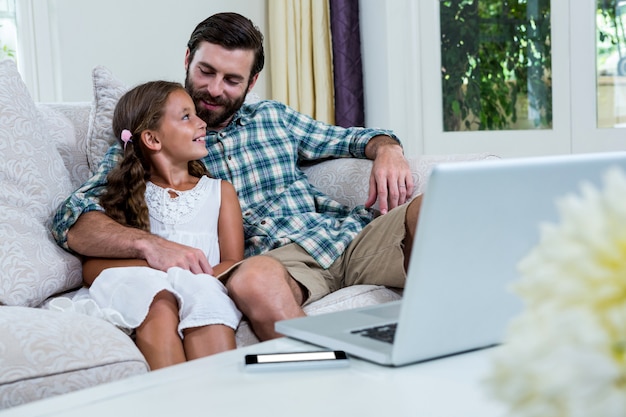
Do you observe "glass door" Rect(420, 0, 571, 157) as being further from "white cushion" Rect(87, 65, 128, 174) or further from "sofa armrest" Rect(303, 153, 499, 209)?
"white cushion" Rect(87, 65, 128, 174)

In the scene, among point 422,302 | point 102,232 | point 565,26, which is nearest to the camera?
point 422,302

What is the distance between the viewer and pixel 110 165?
192 centimetres

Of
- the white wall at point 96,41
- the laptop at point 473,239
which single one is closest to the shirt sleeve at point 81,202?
the laptop at point 473,239

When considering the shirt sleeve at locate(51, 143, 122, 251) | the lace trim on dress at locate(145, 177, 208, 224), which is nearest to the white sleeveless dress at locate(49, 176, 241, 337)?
the lace trim on dress at locate(145, 177, 208, 224)

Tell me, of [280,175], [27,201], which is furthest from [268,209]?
[27,201]

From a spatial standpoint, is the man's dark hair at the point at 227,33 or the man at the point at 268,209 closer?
the man at the point at 268,209

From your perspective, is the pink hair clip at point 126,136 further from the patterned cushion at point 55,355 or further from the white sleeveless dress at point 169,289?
the patterned cushion at point 55,355

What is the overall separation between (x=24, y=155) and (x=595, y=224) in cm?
167

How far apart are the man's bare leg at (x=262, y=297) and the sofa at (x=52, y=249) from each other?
0.04 meters

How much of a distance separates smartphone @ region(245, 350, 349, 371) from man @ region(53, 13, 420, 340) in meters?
0.65

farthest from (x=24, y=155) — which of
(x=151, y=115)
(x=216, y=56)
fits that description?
(x=216, y=56)

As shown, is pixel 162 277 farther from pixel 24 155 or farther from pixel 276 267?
pixel 24 155

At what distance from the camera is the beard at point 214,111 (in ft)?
7.04

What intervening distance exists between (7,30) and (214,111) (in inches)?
60.8
